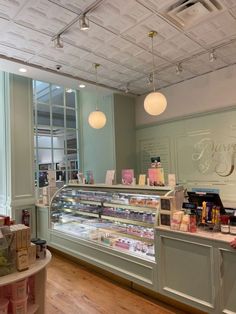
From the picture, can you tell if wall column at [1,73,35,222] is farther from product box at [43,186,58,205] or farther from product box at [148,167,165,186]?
product box at [148,167,165,186]

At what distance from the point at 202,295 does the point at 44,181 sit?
4.51 m

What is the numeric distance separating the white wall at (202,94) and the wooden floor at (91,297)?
3.71 m

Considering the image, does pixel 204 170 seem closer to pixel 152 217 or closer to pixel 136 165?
pixel 136 165

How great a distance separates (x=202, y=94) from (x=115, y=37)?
2437 millimetres

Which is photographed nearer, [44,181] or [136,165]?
[44,181]

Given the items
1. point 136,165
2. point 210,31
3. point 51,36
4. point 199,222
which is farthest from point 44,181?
point 210,31

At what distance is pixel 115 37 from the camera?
371cm

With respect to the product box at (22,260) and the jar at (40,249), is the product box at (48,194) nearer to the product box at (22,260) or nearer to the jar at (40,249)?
the jar at (40,249)

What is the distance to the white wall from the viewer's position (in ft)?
16.0

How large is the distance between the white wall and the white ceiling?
19 cm

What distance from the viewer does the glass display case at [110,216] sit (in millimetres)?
3301

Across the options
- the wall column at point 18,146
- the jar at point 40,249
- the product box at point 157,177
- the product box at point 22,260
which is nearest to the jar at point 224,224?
the product box at point 157,177

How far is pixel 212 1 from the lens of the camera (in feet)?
9.68

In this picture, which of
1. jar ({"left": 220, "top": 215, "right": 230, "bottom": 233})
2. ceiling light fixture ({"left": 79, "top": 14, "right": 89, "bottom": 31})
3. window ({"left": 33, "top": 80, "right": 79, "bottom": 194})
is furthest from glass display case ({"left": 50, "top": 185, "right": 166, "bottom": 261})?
ceiling light fixture ({"left": 79, "top": 14, "right": 89, "bottom": 31})
